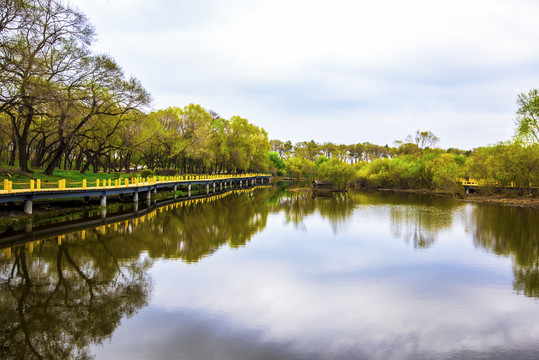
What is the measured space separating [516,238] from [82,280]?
940 inches

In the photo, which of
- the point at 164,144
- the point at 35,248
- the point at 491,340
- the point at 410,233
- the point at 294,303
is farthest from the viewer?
the point at 164,144

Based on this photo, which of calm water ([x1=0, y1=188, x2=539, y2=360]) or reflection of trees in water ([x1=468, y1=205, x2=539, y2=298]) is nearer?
calm water ([x1=0, y1=188, x2=539, y2=360])

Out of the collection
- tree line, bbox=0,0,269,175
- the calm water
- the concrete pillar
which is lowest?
the calm water

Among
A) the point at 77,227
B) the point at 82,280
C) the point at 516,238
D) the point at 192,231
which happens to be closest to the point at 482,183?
the point at 516,238

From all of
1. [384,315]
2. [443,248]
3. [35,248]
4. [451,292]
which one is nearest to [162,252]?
[35,248]

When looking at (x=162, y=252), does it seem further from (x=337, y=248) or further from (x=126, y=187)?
(x=126, y=187)

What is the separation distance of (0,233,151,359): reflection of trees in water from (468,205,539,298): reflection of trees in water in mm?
13986

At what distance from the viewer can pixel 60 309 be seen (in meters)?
10.1

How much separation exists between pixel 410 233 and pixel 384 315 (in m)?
14.2

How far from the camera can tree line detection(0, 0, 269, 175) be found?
2419cm

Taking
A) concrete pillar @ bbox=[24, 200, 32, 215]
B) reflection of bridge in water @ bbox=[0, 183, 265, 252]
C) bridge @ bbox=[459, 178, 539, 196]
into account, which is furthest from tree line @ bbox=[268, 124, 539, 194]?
concrete pillar @ bbox=[24, 200, 32, 215]

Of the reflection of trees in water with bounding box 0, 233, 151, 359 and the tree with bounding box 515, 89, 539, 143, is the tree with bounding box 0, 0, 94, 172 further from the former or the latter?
the tree with bounding box 515, 89, 539, 143

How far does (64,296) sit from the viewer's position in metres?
11.0

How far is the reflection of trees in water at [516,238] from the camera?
1384 centimetres
